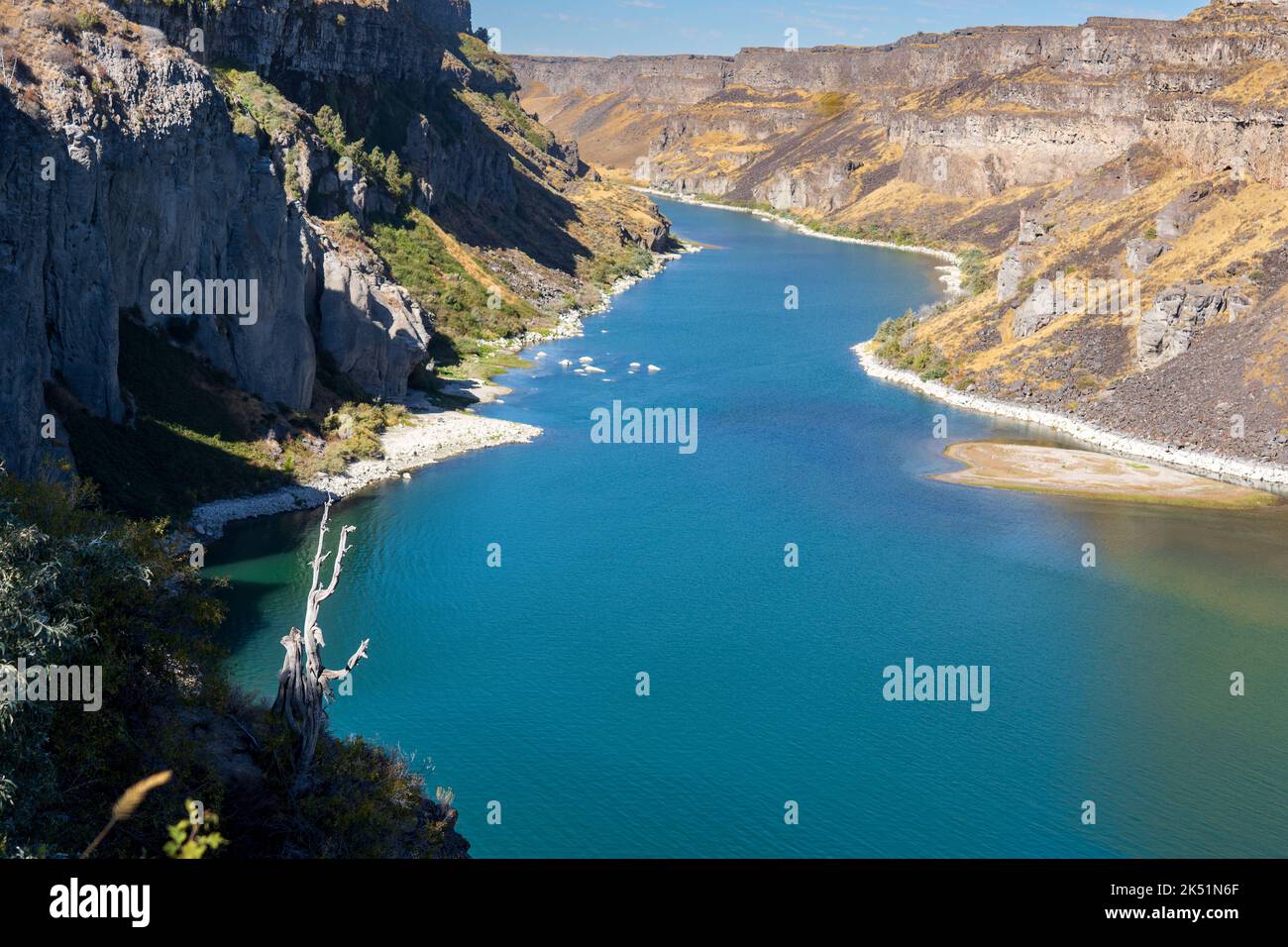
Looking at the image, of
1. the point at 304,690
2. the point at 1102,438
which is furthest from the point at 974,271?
the point at 304,690

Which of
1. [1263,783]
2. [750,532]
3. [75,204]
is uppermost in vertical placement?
[75,204]

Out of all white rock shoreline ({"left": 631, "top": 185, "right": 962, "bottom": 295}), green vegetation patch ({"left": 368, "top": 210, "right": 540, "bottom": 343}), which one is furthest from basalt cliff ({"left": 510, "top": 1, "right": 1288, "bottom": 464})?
green vegetation patch ({"left": 368, "top": 210, "right": 540, "bottom": 343})

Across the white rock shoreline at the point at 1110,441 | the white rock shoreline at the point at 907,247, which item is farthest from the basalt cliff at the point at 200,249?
the white rock shoreline at the point at 907,247

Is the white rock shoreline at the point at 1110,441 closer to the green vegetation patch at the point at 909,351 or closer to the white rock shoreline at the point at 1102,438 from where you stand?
the white rock shoreline at the point at 1102,438

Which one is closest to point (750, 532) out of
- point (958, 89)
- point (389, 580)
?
point (389, 580)

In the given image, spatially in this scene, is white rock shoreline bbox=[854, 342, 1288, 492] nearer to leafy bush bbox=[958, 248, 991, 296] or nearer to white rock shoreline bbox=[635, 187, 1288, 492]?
white rock shoreline bbox=[635, 187, 1288, 492]

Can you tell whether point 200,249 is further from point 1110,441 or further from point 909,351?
point 909,351
